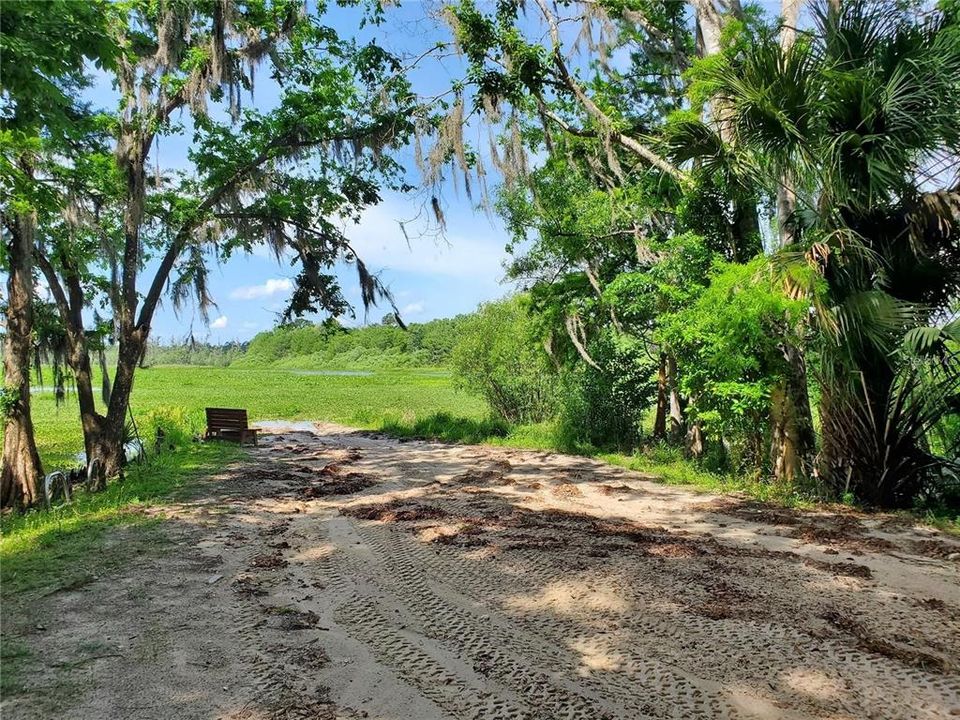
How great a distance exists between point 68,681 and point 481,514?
461cm

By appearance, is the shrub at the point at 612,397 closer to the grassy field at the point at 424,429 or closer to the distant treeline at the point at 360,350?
the grassy field at the point at 424,429

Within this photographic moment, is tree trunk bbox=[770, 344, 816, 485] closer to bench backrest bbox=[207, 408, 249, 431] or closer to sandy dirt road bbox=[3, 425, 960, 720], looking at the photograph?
sandy dirt road bbox=[3, 425, 960, 720]

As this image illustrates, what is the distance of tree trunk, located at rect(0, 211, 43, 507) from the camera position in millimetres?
8375

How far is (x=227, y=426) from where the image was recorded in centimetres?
1434

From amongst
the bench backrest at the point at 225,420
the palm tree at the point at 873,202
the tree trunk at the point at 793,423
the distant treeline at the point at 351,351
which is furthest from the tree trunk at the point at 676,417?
the distant treeline at the point at 351,351

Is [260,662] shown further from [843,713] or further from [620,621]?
[843,713]

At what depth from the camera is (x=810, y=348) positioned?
24.8ft

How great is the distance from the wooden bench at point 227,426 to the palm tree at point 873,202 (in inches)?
472

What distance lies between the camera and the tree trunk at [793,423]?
798cm

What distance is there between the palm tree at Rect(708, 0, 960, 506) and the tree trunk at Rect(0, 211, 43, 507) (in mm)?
9536

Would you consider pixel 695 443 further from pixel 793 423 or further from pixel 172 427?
pixel 172 427

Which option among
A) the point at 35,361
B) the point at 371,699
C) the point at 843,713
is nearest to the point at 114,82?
the point at 35,361

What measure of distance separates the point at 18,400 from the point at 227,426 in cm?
608

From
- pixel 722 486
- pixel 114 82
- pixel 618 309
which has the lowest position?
pixel 722 486
